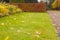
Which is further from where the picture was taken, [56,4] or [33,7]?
[56,4]

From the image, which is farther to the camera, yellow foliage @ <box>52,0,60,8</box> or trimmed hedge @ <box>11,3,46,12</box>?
yellow foliage @ <box>52,0,60,8</box>

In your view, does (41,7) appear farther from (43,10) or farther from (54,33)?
(54,33)

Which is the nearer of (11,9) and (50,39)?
(50,39)

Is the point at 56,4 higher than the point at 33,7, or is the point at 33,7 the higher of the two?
the point at 33,7

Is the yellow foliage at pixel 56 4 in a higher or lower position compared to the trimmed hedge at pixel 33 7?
lower

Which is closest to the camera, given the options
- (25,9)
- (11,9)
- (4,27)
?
(4,27)

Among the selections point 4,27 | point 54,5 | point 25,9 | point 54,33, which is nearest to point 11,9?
point 25,9

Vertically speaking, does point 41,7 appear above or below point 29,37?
below

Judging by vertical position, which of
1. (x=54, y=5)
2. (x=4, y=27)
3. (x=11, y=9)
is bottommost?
(x=54, y=5)

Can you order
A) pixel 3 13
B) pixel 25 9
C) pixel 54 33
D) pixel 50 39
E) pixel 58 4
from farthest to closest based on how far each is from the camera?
1. pixel 58 4
2. pixel 25 9
3. pixel 3 13
4. pixel 54 33
5. pixel 50 39

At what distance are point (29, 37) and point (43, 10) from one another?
12700 mm

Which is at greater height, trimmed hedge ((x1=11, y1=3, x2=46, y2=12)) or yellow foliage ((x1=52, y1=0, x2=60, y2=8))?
trimmed hedge ((x1=11, y1=3, x2=46, y2=12))

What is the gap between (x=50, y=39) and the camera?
313 inches

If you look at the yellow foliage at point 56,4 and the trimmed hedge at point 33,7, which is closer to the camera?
the trimmed hedge at point 33,7
